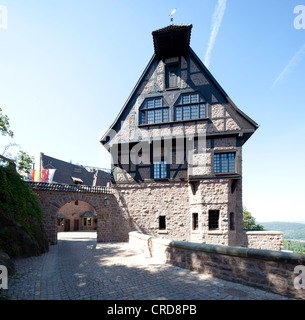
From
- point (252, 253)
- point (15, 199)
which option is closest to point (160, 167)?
point (15, 199)

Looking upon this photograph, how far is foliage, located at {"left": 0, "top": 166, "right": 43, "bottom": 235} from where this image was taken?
927cm

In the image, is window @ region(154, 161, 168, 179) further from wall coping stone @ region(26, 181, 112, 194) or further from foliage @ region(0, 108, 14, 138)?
foliage @ region(0, 108, 14, 138)

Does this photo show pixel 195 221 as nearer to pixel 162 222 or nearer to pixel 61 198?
pixel 162 222

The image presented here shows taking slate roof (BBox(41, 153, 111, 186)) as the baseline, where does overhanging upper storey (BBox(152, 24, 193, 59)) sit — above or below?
above

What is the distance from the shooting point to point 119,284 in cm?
548

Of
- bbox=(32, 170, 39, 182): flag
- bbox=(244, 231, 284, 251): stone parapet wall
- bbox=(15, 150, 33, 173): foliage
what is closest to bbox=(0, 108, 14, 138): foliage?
bbox=(15, 150, 33, 173): foliage

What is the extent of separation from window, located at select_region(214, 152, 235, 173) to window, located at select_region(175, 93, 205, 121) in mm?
3174

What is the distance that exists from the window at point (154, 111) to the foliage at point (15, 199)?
9.01m

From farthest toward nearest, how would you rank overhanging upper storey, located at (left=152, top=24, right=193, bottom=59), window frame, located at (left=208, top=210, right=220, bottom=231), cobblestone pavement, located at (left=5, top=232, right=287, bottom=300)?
overhanging upper storey, located at (left=152, top=24, right=193, bottom=59) < window frame, located at (left=208, top=210, right=220, bottom=231) < cobblestone pavement, located at (left=5, top=232, right=287, bottom=300)

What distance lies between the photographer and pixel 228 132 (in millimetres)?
12852

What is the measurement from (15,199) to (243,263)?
10555 mm
